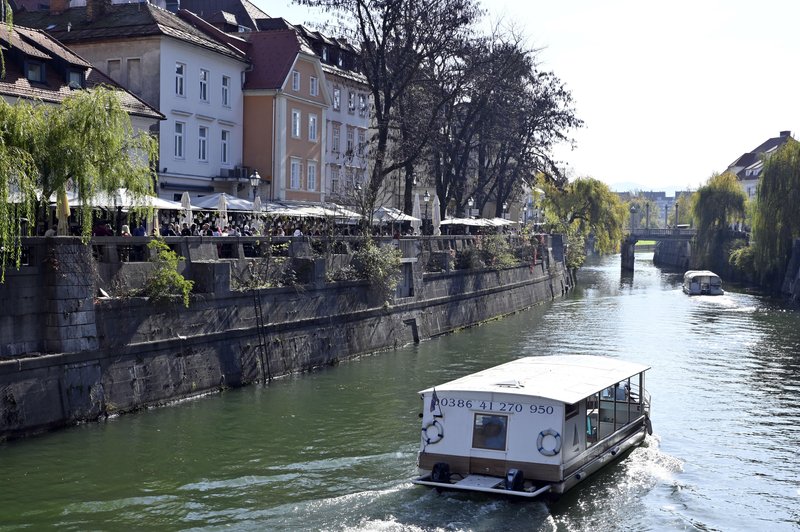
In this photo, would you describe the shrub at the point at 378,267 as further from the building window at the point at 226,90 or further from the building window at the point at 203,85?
the building window at the point at 226,90

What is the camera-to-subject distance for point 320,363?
32.6 metres

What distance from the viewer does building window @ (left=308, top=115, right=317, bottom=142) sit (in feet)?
180

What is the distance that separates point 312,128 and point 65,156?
107 feet

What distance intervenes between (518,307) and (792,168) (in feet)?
71.1

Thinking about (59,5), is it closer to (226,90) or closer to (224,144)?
(226,90)

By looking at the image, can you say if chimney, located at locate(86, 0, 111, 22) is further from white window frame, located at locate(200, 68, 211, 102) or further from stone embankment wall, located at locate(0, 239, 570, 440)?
stone embankment wall, located at locate(0, 239, 570, 440)

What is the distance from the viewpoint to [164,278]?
26.0 metres

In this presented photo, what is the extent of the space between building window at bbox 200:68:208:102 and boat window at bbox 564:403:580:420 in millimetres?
32417

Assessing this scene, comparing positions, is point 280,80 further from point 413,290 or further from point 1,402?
point 1,402

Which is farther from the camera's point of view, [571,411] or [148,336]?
[148,336]

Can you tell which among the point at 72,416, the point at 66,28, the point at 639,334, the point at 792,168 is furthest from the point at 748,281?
the point at 72,416

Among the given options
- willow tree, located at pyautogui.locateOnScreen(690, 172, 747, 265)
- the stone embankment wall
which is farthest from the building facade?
willow tree, located at pyautogui.locateOnScreen(690, 172, 747, 265)

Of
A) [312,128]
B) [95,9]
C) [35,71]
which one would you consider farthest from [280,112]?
[35,71]

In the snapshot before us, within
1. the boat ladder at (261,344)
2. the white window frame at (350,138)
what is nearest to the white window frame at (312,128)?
the white window frame at (350,138)
